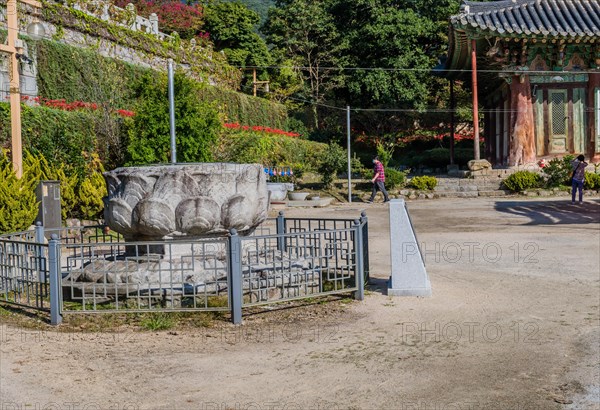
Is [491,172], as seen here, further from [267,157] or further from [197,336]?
[197,336]

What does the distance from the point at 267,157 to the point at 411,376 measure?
69.6 feet

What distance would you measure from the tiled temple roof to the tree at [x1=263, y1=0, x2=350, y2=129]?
11.7 meters

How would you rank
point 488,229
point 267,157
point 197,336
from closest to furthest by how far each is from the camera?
point 197,336
point 488,229
point 267,157

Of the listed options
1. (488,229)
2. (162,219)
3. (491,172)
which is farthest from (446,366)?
(491,172)

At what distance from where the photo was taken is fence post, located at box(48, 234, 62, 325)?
20.7ft

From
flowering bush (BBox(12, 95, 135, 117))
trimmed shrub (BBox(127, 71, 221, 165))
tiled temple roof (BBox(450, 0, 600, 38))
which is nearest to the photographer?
trimmed shrub (BBox(127, 71, 221, 165))

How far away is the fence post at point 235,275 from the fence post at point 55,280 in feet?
5.52

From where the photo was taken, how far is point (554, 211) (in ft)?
54.2

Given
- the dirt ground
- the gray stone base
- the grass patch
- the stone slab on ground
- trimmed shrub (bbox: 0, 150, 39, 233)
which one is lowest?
the dirt ground

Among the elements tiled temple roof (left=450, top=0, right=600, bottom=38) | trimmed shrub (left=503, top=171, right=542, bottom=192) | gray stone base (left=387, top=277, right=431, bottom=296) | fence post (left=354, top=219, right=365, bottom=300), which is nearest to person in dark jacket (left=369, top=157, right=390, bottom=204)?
trimmed shrub (left=503, top=171, right=542, bottom=192)

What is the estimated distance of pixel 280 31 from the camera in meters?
36.0

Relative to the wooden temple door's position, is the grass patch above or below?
below

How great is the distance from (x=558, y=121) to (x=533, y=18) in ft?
12.8

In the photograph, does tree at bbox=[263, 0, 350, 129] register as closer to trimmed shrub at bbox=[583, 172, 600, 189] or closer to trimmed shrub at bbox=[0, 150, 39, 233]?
trimmed shrub at bbox=[583, 172, 600, 189]
